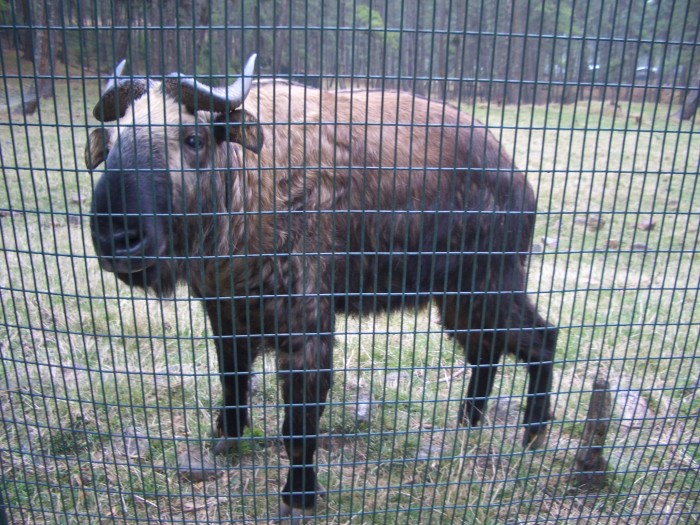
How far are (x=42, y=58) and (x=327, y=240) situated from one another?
1.30 metres

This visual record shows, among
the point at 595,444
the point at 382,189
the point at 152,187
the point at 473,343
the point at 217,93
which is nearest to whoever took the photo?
the point at 217,93

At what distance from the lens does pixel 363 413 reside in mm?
3896

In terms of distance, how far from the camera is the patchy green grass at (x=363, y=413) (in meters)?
2.43

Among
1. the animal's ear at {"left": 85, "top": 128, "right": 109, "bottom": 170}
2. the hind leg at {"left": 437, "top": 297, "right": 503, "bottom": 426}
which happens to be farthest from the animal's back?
the animal's ear at {"left": 85, "top": 128, "right": 109, "bottom": 170}

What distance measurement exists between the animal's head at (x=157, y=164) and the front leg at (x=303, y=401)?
655 mm

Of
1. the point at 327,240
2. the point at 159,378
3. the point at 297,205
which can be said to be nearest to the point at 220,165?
the point at 297,205

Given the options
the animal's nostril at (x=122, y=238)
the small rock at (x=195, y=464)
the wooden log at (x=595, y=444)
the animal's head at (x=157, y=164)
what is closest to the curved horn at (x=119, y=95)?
the animal's head at (x=157, y=164)

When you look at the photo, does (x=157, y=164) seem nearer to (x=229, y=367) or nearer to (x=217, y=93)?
(x=217, y=93)

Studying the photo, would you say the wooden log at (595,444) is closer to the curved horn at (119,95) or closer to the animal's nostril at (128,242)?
the animal's nostril at (128,242)

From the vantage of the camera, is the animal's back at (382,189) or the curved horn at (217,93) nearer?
the curved horn at (217,93)

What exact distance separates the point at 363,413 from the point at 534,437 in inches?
39.5

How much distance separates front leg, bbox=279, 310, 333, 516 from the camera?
271 cm

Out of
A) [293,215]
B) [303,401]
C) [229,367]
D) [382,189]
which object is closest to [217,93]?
[293,215]

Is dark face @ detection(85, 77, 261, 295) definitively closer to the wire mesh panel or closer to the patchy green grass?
the wire mesh panel
